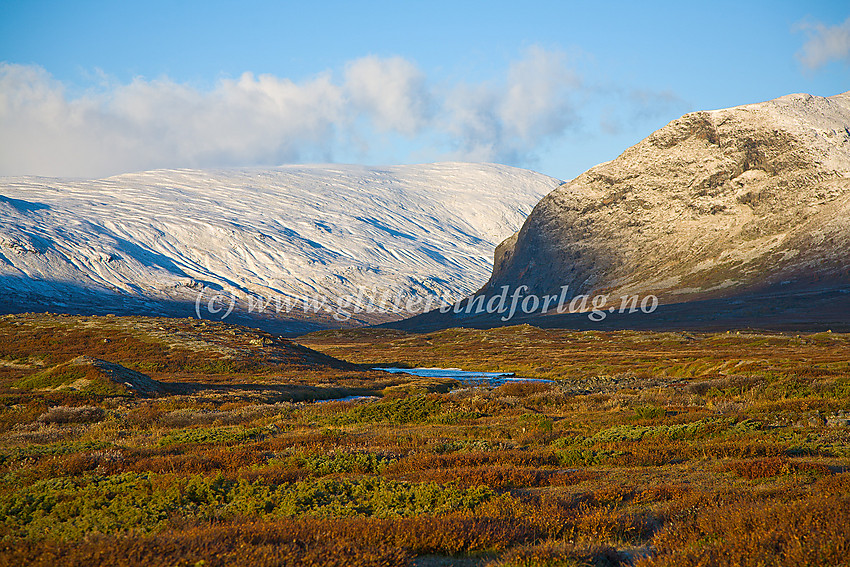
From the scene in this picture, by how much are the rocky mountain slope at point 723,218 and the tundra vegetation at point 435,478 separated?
125112 millimetres

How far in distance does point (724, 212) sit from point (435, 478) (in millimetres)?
191159

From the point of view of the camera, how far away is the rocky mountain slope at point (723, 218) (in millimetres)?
152875

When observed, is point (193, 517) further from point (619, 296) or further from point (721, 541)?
point (619, 296)

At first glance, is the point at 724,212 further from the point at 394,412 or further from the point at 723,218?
the point at 394,412

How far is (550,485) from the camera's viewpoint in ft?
38.3

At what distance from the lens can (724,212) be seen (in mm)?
179000

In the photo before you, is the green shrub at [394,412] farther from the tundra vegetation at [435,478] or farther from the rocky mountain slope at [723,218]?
the rocky mountain slope at [723,218]

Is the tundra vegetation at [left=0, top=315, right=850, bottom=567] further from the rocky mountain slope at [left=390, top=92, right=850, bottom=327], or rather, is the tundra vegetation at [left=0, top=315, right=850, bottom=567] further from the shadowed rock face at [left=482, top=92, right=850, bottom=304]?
the shadowed rock face at [left=482, top=92, right=850, bottom=304]

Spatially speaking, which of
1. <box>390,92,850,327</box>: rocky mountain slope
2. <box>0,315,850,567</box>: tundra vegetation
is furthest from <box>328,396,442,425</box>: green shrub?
<box>390,92,850,327</box>: rocky mountain slope

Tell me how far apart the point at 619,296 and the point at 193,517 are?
17302cm

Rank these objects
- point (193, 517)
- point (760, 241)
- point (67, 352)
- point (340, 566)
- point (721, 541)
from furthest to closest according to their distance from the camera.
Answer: point (760, 241), point (67, 352), point (193, 517), point (721, 541), point (340, 566)

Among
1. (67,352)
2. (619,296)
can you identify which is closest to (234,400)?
(67,352)

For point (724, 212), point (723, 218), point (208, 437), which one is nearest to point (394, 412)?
point (208, 437)

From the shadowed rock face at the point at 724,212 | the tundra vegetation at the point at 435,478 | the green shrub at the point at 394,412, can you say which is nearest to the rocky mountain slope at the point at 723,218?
the shadowed rock face at the point at 724,212
